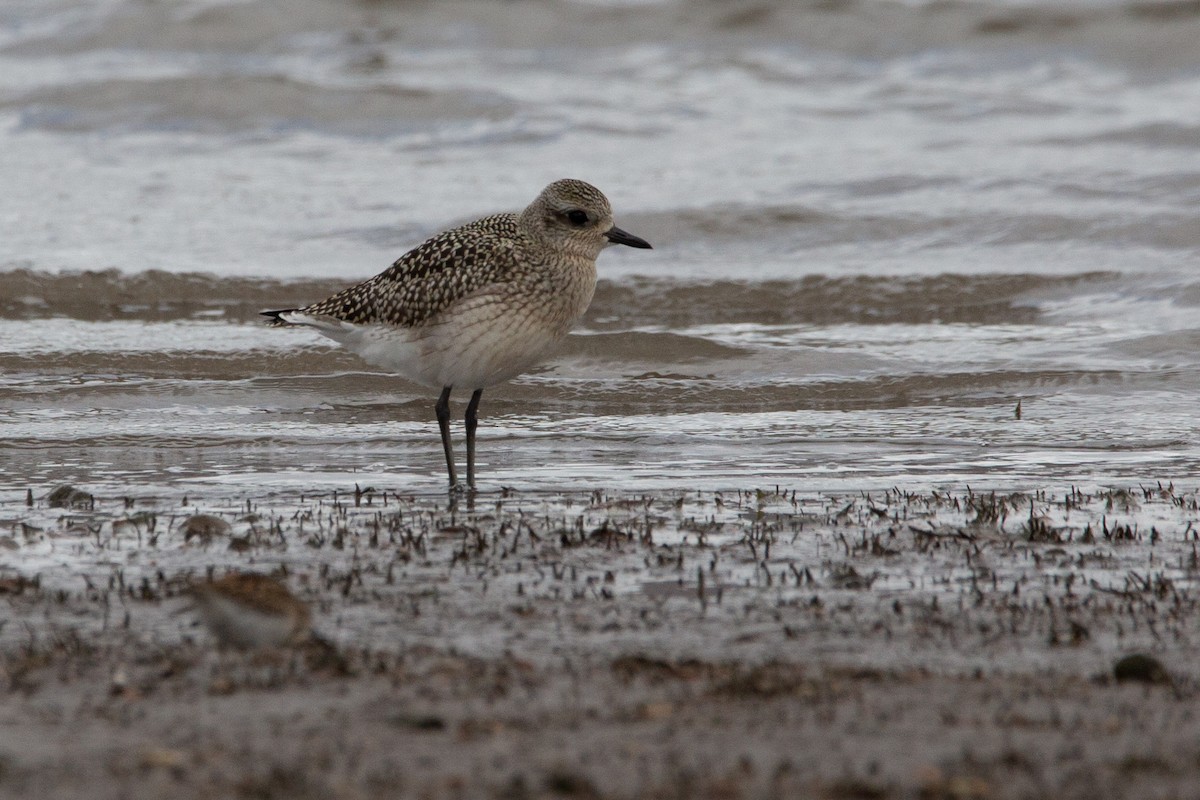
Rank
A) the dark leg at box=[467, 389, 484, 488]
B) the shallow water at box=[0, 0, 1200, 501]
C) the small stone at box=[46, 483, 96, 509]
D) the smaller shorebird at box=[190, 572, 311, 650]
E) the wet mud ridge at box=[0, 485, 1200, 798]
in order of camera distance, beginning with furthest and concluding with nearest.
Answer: the shallow water at box=[0, 0, 1200, 501]
the dark leg at box=[467, 389, 484, 488]
the small stone at box=[46, 483, 96, 509]
the smaller shorebird at box=[190, 572, 311, 650]
the wet mud ridge at box=[0, 485, 1200, 798]

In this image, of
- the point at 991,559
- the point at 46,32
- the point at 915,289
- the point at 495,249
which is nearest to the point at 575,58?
the point at 46,32

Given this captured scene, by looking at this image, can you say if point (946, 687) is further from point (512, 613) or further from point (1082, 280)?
point (1082, 280)

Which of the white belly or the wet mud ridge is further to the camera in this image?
the white belly

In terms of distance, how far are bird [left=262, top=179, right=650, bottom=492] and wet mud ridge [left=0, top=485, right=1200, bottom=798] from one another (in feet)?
4.30

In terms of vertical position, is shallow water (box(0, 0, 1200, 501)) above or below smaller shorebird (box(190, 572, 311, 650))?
above

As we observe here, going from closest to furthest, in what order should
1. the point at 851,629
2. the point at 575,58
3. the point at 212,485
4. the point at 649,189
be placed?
1. the point at 851,629
2. the point at 212,485
3. the point at 649,189
4. the point at 575,58

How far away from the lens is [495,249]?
7.66m

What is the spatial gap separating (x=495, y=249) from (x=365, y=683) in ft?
12.7

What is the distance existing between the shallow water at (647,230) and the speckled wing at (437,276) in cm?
80

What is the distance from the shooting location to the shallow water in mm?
8695

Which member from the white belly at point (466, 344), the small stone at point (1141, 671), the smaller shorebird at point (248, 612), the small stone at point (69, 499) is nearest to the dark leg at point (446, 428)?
the white belly at point (466, 344)

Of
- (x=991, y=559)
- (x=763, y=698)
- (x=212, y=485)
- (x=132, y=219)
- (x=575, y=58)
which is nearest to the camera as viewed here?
(x=763, y=698)

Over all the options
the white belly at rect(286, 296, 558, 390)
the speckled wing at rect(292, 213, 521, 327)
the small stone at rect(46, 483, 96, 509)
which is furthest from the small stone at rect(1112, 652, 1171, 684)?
the small stone at rect(46, 483, 96, 509)

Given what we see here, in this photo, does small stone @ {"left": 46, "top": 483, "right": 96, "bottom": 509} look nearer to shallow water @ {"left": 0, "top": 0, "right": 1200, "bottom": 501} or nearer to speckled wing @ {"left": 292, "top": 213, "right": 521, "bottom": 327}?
shallow water @ {"left": 0, "top": 0, "right": 1200, "bottom": 501}
